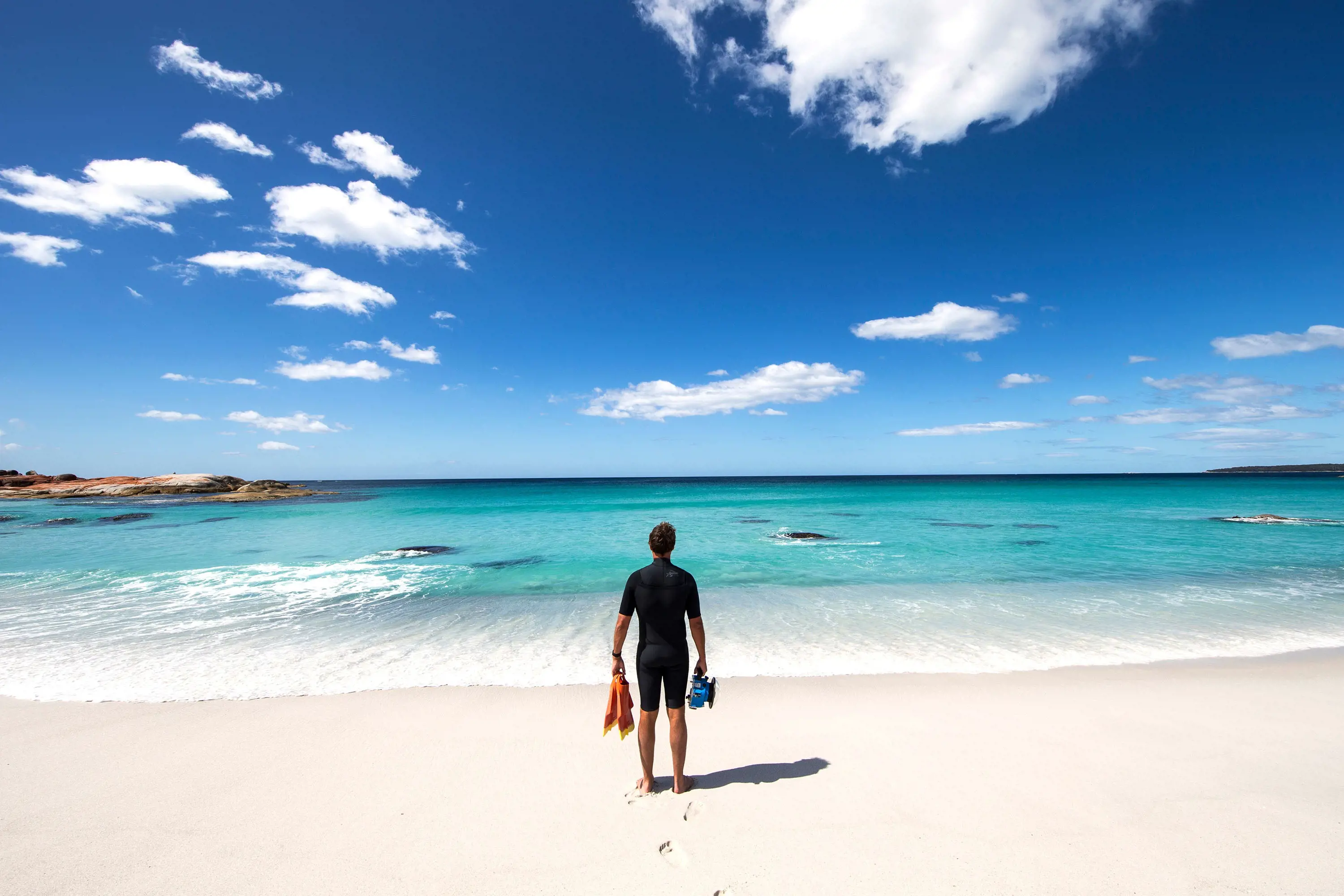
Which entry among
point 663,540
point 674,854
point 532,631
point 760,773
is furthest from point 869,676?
point 532,631

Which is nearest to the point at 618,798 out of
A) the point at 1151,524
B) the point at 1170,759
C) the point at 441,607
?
the point at 1170,759

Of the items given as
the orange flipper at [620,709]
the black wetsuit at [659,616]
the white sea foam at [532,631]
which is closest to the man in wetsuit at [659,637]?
the black wetsuit at [659,616]

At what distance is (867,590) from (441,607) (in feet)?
33.1

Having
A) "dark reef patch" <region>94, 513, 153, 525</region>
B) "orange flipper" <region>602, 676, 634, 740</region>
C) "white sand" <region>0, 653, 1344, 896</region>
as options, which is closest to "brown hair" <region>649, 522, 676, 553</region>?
"orange flipper" <region>602, 676, 634, 740</region>

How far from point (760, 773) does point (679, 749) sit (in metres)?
0.95

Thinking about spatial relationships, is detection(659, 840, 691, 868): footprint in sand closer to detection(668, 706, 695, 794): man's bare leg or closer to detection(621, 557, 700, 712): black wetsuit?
detection(668, 706, 695, 794): man's bare leg

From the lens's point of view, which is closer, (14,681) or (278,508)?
(14,681)

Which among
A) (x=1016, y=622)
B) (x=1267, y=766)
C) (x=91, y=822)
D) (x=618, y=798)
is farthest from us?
(x=1016, y=622)

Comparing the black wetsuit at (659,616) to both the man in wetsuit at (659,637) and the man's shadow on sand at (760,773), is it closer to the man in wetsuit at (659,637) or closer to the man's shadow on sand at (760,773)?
the man in wetsuit at (659,637)

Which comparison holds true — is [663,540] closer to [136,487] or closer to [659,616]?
[659,616]

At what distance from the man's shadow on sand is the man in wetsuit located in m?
0.27

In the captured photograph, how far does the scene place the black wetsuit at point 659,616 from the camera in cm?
435

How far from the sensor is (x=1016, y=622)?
10109 millimetres

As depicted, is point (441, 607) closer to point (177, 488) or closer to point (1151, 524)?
point (1151, 524)
